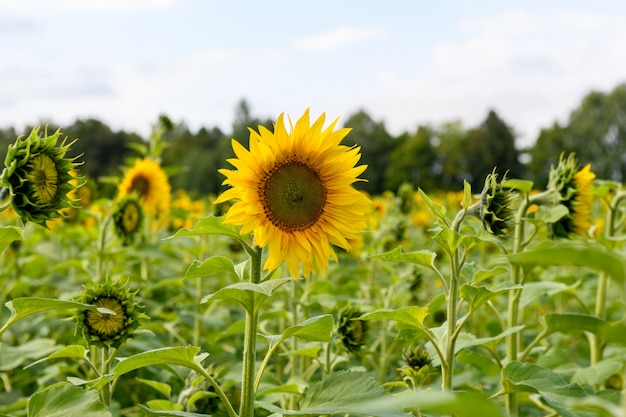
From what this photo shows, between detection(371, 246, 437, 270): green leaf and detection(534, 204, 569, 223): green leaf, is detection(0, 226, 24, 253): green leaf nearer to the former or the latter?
detection(371, 246, 437, 270): green leaf

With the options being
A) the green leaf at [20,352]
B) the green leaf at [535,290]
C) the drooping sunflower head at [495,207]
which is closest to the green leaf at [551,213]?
the green leaf at [535,290]

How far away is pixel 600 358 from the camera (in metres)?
2.62

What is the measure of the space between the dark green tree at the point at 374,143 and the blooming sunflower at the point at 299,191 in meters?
34.9

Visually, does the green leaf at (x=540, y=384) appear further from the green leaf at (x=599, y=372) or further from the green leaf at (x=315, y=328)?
the green leaf at (x=599, y=372)

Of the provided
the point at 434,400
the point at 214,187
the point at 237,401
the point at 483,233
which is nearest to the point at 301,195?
the point at 483,233

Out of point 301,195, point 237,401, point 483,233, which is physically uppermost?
point 301,195

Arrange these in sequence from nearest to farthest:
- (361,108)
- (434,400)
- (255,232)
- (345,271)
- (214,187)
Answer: (434,400) → (255,232) → (345,271) → (214,187) → (361,108)

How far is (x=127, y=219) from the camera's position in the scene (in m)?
3.26

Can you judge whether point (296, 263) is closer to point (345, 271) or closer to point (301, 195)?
point (301, 195)

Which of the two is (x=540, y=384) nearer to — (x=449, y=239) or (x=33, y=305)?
(x=449, y=239)

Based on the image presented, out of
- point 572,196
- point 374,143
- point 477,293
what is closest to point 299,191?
point 477,293

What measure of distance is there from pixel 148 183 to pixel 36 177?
2.46 meters

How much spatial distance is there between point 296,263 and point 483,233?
475mm

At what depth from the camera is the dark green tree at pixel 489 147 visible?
1626 inches
